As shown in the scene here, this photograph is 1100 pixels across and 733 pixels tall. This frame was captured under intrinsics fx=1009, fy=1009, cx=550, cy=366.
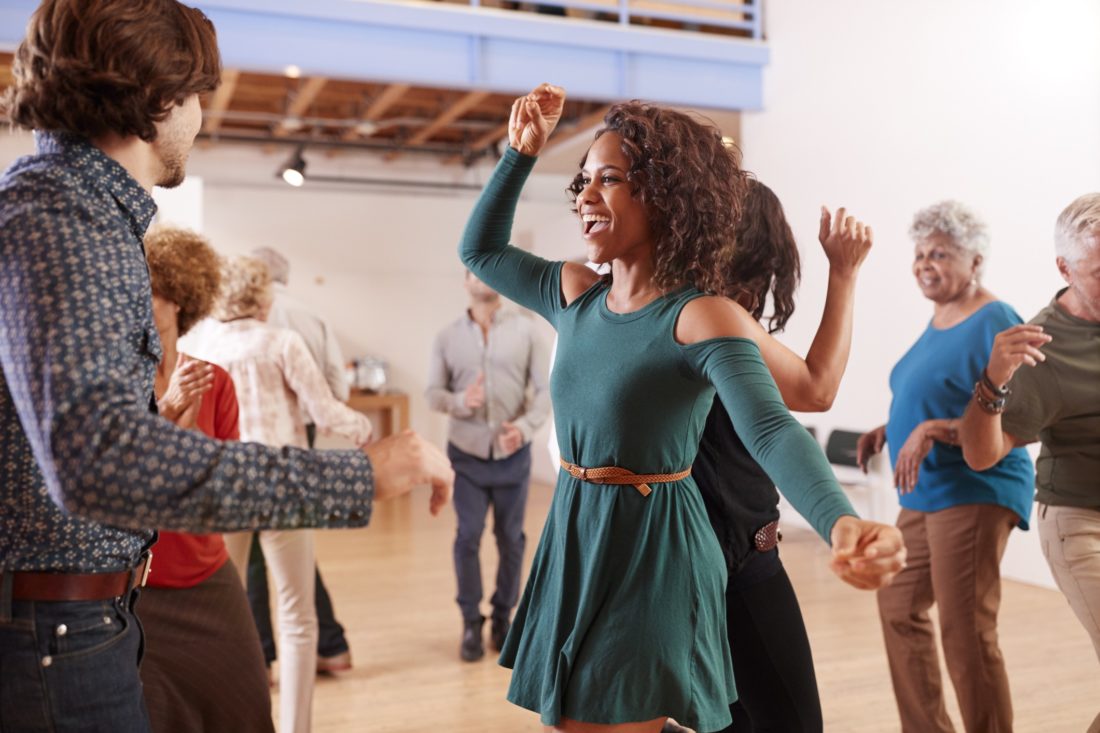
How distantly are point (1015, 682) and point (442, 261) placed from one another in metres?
9.31

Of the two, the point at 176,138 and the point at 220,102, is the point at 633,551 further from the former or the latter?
the point at 220,102

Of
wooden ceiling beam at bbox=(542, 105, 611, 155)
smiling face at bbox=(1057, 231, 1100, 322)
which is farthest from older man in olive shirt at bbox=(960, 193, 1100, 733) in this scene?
wooden ceiling beam at bbox=(542, 105, 611, 155)

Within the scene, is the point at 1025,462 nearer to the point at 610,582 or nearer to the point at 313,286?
the point at 610,582

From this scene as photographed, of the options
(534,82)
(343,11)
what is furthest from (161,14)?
(534,82)

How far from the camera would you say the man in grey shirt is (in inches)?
186

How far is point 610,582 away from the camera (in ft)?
5.48

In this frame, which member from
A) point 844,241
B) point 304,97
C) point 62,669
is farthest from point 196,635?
point 304,97

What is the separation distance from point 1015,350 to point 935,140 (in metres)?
3.80

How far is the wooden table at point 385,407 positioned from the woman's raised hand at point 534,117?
924 centimetres

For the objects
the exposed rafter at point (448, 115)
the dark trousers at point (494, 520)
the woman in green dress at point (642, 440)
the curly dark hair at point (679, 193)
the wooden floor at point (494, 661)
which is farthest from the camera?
the exposed rafter at point (448, 115)

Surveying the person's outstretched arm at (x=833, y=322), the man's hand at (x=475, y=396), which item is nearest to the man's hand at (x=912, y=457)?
the person's outstretched arm at (x=833, y=322)

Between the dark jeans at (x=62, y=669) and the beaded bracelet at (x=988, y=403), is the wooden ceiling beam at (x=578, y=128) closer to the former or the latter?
the beaded bracelet at (x=988, y=403)

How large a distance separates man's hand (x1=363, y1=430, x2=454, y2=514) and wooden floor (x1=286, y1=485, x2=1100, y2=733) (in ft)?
8.64

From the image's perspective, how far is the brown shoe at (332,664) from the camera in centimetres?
429
